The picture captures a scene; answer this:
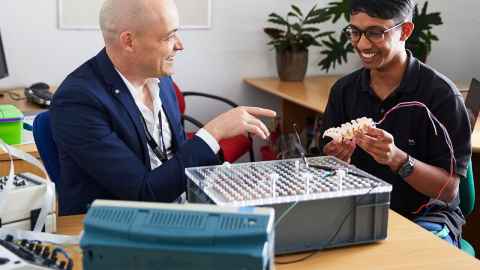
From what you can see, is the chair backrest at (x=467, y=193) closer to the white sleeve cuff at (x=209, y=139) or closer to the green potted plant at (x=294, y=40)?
the white sleeve cuff at (x=209, y=139)

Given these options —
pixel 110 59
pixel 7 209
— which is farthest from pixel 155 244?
pixel 110 59

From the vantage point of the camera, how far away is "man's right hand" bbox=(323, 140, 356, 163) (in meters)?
1.96

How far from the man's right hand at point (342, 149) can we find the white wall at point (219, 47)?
Result: 2214 millimetres

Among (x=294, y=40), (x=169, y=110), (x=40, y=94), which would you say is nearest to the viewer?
(x=169, y=110)

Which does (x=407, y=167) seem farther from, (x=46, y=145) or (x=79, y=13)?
(x=79, y=13)

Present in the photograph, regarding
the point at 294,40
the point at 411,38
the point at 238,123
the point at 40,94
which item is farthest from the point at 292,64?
the point at 238,123

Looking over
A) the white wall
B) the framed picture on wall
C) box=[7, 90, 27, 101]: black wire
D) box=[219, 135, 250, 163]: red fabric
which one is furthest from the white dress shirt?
the white wall

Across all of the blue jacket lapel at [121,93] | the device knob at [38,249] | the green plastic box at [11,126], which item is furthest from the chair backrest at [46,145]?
the green plastic box at [11,126]

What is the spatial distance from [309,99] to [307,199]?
227cm

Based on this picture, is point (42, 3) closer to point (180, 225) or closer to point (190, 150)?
point (190, 150)

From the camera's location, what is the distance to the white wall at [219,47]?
365 cm

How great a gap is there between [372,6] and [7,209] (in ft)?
4.21

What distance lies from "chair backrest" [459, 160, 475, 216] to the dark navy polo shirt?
7cm

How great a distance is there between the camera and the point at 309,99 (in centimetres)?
362
